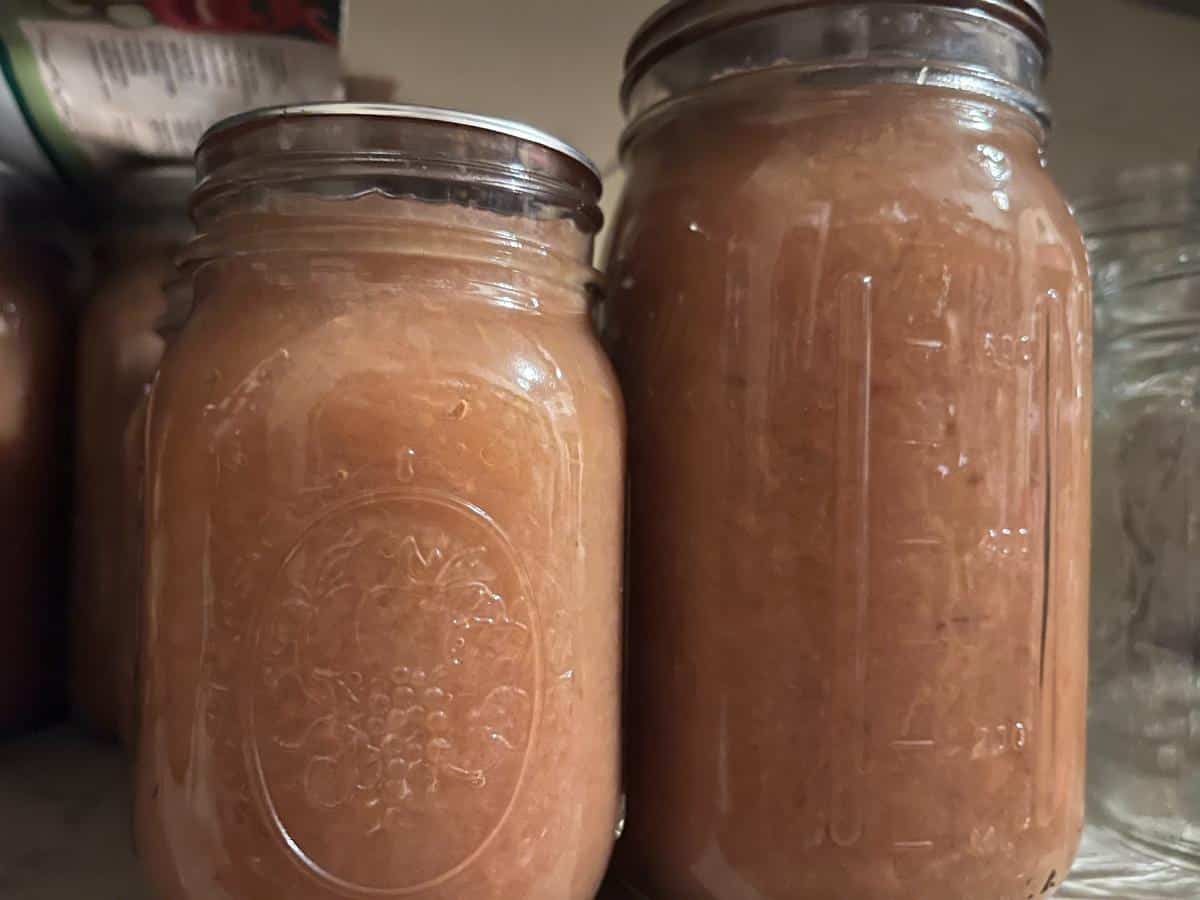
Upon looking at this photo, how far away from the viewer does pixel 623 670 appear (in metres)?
0.55

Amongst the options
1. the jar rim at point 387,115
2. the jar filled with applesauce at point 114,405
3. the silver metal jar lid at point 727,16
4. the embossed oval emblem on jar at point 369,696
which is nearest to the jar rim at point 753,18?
the silver metal jar lid at point 727,16

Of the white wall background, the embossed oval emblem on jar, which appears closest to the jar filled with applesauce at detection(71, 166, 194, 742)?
the white wall background

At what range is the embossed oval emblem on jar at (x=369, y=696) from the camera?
17.3 inches

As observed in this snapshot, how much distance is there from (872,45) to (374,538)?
33 cm

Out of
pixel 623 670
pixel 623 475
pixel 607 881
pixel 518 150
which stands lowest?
pixel 607 881

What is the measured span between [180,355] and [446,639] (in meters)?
0.18

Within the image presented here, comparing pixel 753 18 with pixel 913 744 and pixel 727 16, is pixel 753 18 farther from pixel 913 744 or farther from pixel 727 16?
pixel 913 744

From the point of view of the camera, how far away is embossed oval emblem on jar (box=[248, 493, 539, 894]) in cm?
44

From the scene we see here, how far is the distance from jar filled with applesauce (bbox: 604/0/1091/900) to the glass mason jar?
6.1 inches

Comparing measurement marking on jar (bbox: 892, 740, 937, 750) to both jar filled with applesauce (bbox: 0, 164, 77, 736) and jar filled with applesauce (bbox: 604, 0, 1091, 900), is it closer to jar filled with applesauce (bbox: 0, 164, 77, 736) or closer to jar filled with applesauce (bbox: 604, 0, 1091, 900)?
jar filled with applesauce (bbox: 604, 0, 1091, 900)

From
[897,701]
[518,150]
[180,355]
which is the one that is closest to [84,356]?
[180,355]

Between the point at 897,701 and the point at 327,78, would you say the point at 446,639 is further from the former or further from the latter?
the point at 327,78

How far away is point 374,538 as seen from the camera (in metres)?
0.44

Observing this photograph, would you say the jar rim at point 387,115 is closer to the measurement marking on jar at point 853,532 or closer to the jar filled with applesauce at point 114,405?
the measurement marking on jar at point 853,532
